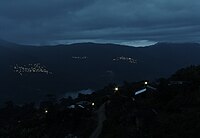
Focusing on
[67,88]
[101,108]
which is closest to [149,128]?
[101,108]

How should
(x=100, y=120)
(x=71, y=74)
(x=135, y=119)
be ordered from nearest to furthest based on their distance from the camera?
(x=135, y=119) < (x=100, y=120) < (x=71, y=74)

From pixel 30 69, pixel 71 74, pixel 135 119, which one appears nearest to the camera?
pixel 135 119

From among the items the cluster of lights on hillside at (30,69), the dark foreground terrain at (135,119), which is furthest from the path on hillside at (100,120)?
the cluster of lights on hillside at (30,69)

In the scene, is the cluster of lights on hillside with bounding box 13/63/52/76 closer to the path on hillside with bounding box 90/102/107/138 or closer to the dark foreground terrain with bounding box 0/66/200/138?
the dark foreground terrain with bounding box 0/66/200/138

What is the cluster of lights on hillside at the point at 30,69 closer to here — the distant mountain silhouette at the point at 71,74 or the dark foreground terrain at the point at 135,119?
the distant mountain silhouette at the point at 71,74

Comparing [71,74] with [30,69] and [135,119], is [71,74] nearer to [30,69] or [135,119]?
[30,69]

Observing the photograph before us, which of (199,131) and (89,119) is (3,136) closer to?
(89,119)

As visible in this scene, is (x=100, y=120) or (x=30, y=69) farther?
(x=30, y=69)

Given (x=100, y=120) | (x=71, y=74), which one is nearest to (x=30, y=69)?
(x=71, y=74)

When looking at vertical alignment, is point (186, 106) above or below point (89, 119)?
above
